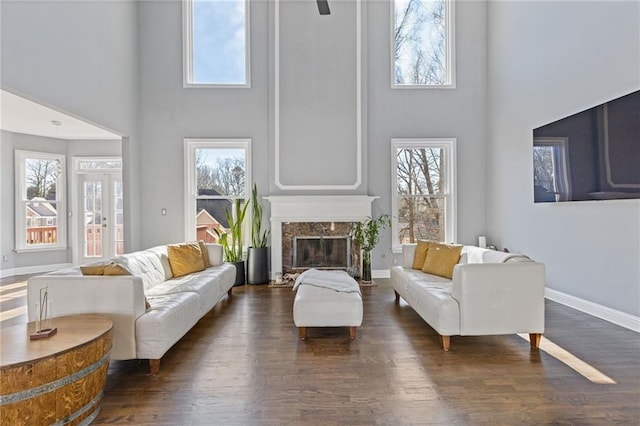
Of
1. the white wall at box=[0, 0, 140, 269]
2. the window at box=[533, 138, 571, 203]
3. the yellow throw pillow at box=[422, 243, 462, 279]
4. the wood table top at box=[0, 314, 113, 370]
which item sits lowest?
the wood table top at box=[0, 314, 113, 370]

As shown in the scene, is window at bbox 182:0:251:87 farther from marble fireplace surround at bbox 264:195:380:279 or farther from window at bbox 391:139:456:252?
window at bbox 391:139:456:252

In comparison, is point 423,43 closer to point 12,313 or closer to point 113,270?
point 113,270

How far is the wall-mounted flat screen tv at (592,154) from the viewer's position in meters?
3.57

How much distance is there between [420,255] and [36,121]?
6.06 metres

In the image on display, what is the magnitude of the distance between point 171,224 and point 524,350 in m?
5.53

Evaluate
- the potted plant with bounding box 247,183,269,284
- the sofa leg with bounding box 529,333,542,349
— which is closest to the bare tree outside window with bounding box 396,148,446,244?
the potted plant with bounding box 247,183,269,284

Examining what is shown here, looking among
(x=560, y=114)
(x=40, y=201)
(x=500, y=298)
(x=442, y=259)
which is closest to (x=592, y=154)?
(x=560, y=114)

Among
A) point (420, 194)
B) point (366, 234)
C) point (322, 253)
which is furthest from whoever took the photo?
point (420, 194)

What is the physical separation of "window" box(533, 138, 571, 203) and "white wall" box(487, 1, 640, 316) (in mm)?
139

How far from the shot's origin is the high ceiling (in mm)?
4496

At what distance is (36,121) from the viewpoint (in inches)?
224

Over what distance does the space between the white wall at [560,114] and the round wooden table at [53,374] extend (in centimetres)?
465

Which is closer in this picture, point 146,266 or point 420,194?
point 146,266

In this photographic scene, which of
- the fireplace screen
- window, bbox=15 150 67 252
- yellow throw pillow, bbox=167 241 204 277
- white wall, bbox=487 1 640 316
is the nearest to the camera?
white wall, bbox=487 1 640 316
